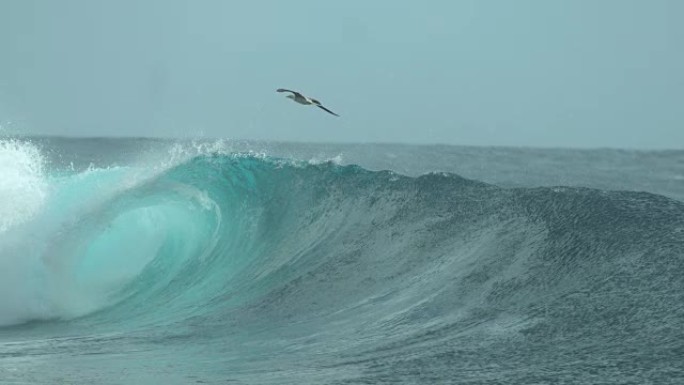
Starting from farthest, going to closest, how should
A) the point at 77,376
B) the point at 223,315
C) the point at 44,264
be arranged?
the point at 44,264
the point at 223,315
the point at 77,376

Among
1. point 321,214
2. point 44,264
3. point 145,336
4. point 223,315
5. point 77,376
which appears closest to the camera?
point 77,376

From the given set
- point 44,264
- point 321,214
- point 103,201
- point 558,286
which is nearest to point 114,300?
point 44,264

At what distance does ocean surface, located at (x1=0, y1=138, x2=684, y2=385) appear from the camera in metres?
9.64

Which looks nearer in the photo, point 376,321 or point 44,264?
point 376,321

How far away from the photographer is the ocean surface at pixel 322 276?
9.64m

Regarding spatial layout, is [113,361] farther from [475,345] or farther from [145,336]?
[475,345]

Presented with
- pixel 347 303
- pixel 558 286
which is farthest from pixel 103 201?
pixel 558 286

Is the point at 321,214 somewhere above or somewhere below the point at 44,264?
above

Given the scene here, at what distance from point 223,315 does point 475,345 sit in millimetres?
5107

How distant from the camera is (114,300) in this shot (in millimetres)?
16250

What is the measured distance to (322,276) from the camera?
15.0 meters

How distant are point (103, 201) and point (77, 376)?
30.7 ft

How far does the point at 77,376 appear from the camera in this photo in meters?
9.59

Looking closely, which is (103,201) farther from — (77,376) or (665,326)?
(665,326)
